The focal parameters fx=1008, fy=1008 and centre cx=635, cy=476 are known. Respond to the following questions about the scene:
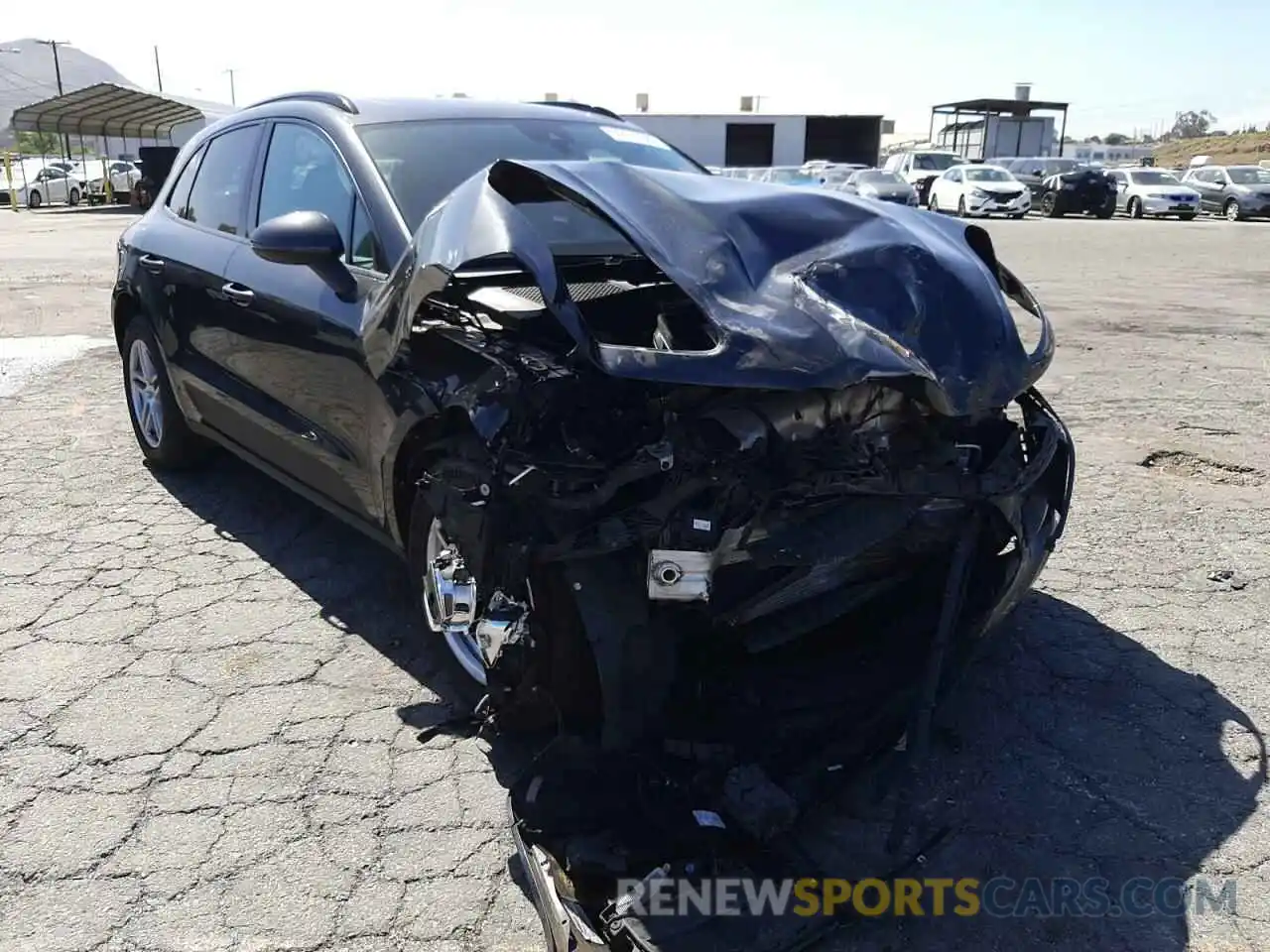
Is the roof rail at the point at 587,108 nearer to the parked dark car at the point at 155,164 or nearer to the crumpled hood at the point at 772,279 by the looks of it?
the crumpled hood at the point at 772,279

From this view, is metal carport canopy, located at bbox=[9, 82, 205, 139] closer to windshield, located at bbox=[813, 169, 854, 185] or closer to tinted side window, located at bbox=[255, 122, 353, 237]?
windshield, located at bbox=[813, 169, 854, 185]

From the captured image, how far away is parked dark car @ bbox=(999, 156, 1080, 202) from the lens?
31.1 m

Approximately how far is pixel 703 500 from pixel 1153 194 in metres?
31.1

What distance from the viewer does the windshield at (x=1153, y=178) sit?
2920 centimetres

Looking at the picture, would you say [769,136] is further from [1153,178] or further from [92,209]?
[92,209]

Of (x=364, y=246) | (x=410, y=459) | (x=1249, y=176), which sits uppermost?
(x=364, y=246)

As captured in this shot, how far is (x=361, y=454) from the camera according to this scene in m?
3.33

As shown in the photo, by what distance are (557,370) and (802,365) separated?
0.63m

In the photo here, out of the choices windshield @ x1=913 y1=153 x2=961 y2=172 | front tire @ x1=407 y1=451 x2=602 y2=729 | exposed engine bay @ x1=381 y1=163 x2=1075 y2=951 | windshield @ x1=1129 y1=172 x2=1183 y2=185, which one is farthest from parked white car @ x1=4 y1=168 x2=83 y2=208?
exposed engine bay @ x1=381 y1=163 x2=1075 y2=951

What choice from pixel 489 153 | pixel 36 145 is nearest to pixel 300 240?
pixel 489 153

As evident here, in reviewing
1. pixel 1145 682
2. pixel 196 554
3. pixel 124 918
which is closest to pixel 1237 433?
pixel 1145 682

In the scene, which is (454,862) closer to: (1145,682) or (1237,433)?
(1145,682)

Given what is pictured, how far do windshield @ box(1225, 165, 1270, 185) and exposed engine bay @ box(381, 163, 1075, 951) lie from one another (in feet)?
101

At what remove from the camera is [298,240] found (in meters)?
3.17
